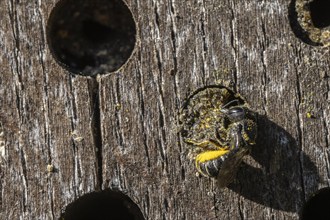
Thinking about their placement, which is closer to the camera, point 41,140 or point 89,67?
point 41,140

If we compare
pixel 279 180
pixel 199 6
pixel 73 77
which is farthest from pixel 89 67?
pixel 279 180

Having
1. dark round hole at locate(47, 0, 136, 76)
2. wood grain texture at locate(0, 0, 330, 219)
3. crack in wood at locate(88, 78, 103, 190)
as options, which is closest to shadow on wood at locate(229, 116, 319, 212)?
wood grain texture at locate(0, 0, 330, 219)

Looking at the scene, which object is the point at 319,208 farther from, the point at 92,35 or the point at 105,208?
the point at 92,35

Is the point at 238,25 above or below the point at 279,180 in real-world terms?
above

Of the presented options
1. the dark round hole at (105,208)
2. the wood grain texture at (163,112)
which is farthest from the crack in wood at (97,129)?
the dark round hole at (105,208)

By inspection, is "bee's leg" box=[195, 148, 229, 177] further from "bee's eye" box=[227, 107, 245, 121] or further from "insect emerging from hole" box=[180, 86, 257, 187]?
"bee's eye" box=[227, 107, 245, 121]

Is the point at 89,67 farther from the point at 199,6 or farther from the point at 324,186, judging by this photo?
the point at 324,186

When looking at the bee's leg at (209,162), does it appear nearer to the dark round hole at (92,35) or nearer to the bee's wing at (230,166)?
the bee's wing at (230,166)
